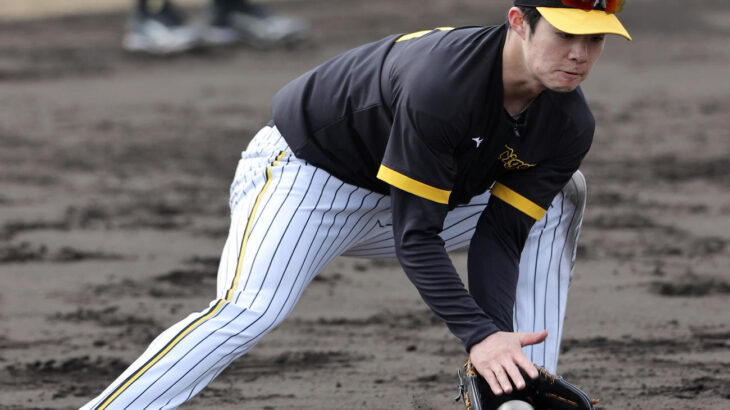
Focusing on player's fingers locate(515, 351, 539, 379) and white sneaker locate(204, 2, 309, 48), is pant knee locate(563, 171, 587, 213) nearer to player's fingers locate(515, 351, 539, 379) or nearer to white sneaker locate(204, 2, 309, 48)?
player's fingers locate(515, 351, 539, 379)

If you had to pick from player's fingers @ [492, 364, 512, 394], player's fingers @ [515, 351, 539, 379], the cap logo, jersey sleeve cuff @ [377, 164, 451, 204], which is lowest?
player's fingers @ [492, 364, 512, 394]

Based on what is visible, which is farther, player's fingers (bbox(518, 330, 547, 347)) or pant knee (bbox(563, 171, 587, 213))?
pant knee (bbox(563, 171, 587, 213))

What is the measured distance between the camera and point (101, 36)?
9.98m

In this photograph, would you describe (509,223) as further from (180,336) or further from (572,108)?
(180,336)

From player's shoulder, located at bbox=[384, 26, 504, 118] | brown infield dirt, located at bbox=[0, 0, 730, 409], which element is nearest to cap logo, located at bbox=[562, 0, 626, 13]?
player's shoulder, located at bbox=[384, 26, 504, 118]

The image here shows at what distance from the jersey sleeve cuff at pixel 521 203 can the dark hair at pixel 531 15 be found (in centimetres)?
Answer: 52

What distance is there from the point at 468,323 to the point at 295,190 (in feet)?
1.93

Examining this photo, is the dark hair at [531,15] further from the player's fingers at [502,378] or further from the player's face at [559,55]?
the player's fingers at [502,378]

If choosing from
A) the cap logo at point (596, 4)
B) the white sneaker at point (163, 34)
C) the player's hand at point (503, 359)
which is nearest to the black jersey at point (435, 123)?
the cap logo at point (596, 4)

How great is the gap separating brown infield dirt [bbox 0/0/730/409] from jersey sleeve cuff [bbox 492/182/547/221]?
2.66ft

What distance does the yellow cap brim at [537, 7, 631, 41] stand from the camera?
7.17 ft

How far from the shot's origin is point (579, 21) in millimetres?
2201

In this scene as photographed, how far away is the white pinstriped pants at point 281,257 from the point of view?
2.49 metres

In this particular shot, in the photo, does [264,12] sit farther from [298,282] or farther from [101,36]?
[298,282]
